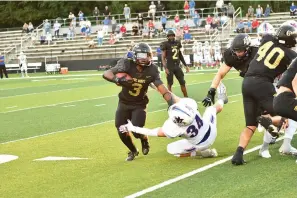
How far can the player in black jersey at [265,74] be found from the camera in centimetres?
758

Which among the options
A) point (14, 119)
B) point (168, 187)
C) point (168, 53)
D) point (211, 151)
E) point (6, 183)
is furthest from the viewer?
point (168, 53)

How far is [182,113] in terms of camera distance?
7.62 metres

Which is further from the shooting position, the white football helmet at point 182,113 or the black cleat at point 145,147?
the black cleat at point 145,147

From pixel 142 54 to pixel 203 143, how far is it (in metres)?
1.34

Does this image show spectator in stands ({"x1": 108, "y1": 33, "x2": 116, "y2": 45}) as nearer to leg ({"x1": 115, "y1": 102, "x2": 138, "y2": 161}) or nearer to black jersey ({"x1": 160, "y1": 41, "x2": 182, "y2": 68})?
black jersey ({"x1": 160, "y1": 41, "x2": 182, "y2": 68})

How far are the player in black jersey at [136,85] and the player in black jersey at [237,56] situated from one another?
0.55 meters

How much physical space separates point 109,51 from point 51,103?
2218cm

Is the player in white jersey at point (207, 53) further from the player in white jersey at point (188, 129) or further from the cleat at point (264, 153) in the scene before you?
the cleat at point (264, 153)

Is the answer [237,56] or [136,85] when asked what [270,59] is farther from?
[136,85]

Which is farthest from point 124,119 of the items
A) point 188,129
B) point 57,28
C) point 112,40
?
point 57,28

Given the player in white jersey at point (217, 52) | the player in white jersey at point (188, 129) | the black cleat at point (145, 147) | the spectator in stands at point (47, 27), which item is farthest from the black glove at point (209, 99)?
the spectator in stands at point (47, 27)

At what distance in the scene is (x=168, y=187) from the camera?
22.2ft

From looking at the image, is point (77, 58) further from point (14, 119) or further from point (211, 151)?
point (211, 151)

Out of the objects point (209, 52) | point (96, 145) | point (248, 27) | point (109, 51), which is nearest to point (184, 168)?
point (96, 145)
